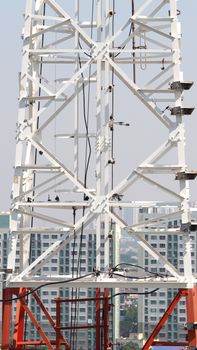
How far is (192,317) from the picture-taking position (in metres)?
22.0

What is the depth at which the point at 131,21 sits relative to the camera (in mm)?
23125

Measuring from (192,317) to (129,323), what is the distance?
350 feet

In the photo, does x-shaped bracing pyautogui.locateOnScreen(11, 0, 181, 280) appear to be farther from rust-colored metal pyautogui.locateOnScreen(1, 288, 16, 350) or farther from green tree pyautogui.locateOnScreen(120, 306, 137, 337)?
green tree pyautogui.locateOnScreen(120, 306, 137, 337)

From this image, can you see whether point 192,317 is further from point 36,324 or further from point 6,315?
point 6,315

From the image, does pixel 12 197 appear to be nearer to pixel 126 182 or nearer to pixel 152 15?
pixel 126 182

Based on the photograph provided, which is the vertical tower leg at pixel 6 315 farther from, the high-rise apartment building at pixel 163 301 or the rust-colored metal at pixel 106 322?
the high-rise apartment building at pixel 163 301

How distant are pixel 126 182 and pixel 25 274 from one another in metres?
2.72

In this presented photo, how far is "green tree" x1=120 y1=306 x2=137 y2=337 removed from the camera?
12450 centimetres

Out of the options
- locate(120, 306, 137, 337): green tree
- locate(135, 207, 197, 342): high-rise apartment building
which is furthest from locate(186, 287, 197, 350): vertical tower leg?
locate(120, 306, 137, 337): green tree

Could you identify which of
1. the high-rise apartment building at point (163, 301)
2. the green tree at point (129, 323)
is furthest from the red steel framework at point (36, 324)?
the green tree at point (129, 323)

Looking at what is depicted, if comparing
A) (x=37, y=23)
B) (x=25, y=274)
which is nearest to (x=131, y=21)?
(x=37, y=23)

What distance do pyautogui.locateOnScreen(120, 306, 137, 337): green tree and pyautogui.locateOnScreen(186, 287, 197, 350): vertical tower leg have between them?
4017 inches

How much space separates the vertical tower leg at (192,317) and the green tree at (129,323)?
102041mm

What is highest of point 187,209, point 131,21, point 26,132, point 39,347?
point 131,21
